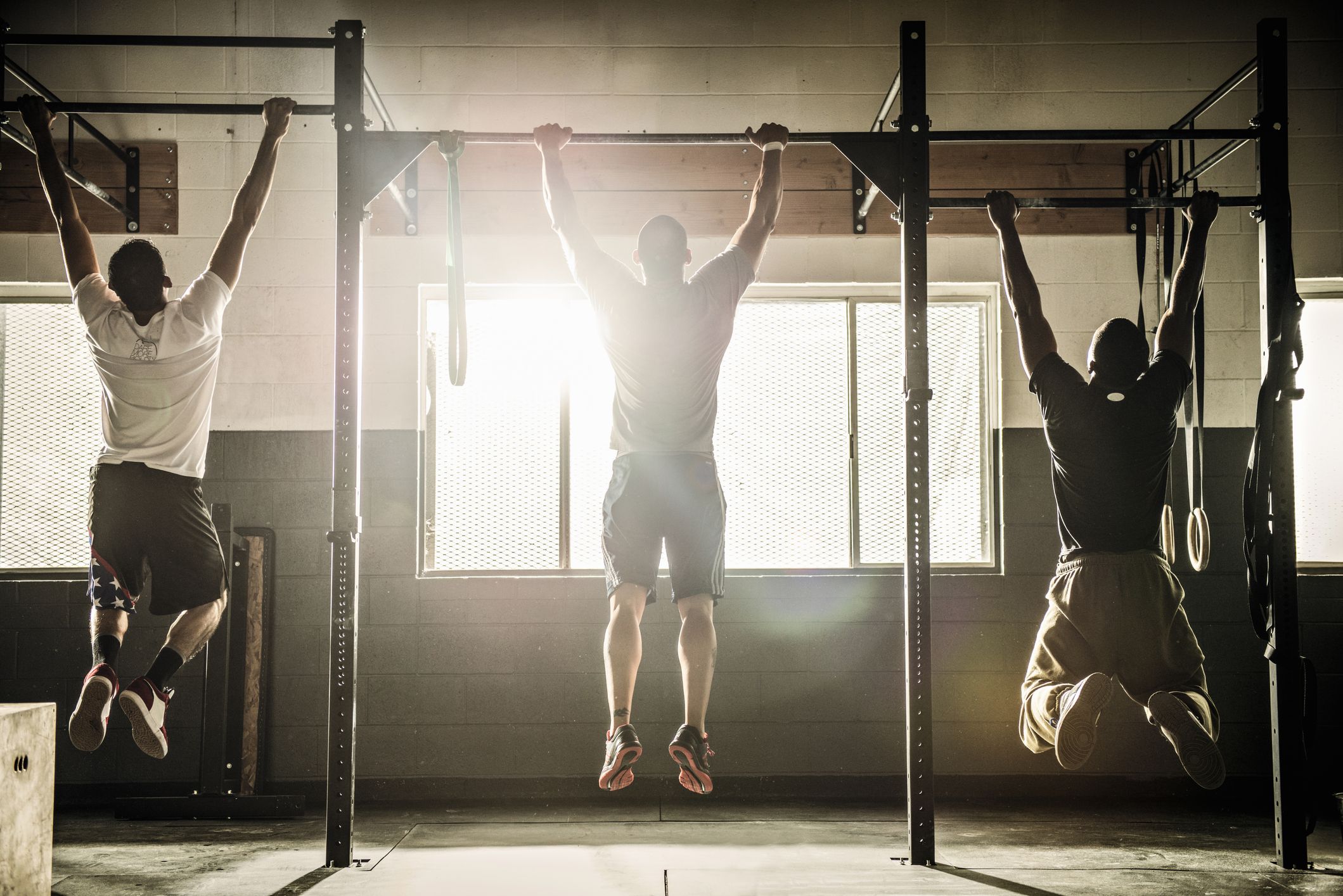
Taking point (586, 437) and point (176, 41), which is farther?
point (586, 437)

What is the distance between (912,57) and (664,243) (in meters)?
1.31

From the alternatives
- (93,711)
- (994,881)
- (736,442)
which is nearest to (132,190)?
(93,711)

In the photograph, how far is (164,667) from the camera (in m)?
3.26

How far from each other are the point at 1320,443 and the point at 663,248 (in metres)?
3.98

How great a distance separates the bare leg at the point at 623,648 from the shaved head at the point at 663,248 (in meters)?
1.12

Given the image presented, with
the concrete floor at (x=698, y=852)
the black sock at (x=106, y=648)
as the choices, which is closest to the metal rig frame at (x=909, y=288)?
the concrete floor at (x=698, y=852)

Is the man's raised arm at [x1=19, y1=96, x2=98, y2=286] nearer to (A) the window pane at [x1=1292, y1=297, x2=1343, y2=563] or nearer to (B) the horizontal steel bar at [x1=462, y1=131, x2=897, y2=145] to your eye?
(B) the horizontal steel bar at [x1=462, y1=131, x2=897, y2=145]

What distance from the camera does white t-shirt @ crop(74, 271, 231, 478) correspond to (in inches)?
135

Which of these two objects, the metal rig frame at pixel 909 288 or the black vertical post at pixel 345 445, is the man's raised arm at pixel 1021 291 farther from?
the black vertical post at pixel 345 445

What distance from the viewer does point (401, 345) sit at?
4988mm

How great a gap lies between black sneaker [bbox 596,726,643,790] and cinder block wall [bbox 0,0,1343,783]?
1833 mm

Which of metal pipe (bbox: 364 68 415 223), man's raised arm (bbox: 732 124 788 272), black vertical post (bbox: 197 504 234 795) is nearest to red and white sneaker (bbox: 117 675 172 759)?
black vertical post (bbox: 197 504 234 795)

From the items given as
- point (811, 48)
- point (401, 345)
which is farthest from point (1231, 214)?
point (401, 345)

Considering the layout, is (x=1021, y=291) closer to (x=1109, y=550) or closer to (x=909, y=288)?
(x=909, y=288)
